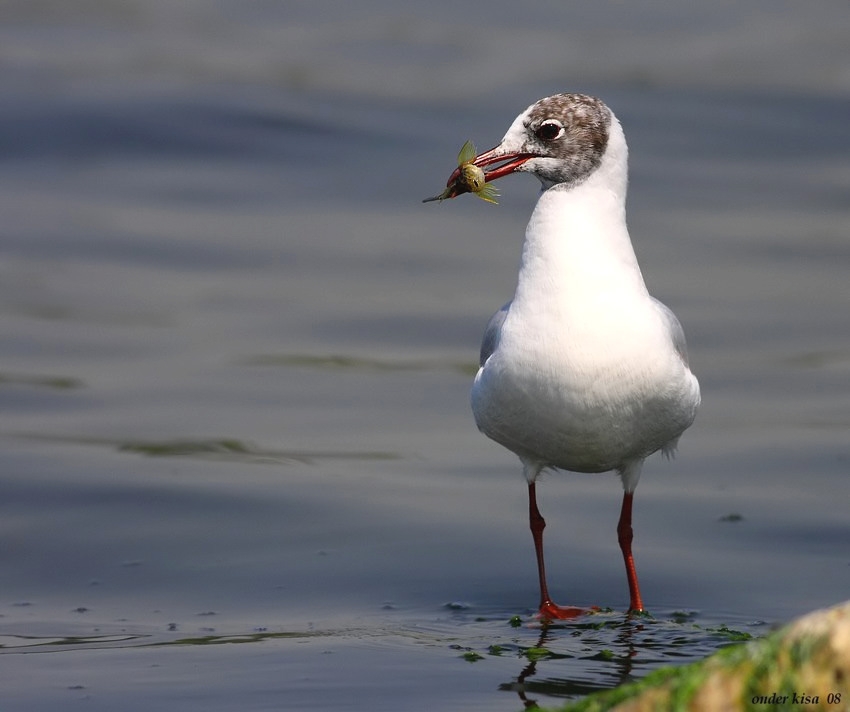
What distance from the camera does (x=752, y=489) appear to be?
9.19 metres

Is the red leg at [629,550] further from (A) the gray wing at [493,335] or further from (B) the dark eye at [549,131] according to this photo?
(B) the dark eye at [549,131]

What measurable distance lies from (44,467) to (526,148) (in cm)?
428

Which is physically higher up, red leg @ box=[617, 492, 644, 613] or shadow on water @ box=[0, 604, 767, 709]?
red leg @ box=[617, 492, 644, 613]

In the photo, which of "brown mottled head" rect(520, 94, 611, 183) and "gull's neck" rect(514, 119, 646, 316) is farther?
"brown mottled head" rect(520, 94, 611, 183)

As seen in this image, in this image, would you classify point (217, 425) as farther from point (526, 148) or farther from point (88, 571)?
point (526, 148)

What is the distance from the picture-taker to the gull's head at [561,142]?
664cm

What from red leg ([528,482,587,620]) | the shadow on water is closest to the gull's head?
red leg ([528,482,587,620])

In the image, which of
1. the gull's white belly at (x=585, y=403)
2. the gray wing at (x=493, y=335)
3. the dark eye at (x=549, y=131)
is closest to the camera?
the gull's white belly at (x=585, y=403)

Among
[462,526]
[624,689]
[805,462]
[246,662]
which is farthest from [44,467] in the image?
[624,689]

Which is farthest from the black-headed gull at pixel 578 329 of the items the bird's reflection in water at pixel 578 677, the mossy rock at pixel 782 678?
the mossy rock at pixel 782 678

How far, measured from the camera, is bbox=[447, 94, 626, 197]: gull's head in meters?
6.64

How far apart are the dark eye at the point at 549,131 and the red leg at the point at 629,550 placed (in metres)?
1.80

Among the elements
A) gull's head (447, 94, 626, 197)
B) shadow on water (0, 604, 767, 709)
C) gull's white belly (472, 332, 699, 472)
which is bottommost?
shadow on water (0, 604, 767, 709)

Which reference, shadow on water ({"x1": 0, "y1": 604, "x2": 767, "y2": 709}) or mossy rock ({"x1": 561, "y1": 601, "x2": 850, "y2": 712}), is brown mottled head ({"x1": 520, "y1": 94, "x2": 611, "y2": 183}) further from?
mossy rock ({"x1": 561, "y1": 601, "x2": 850, "y2": 712})
